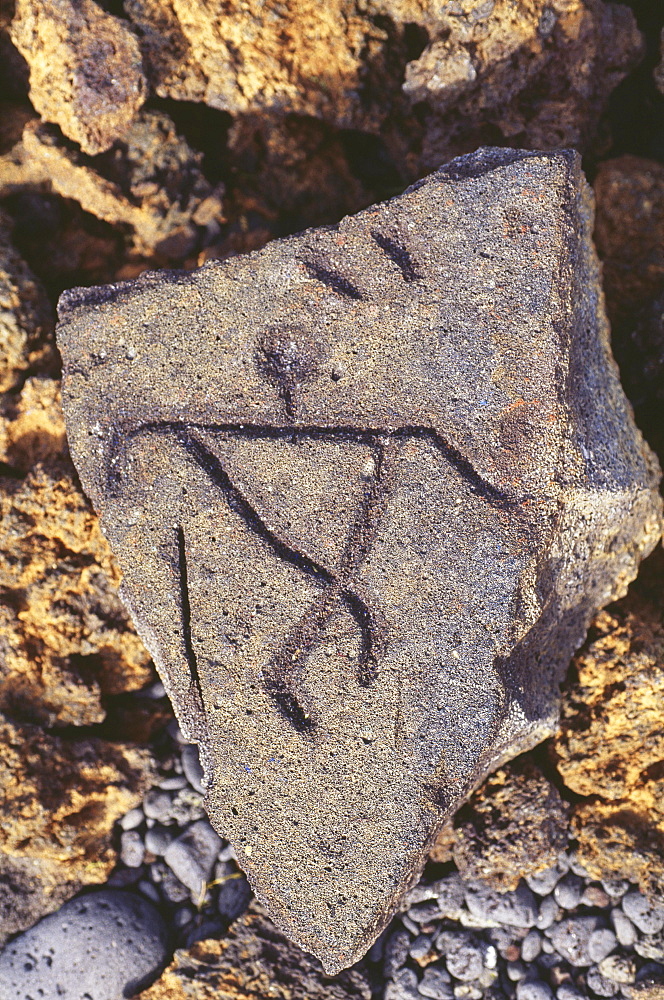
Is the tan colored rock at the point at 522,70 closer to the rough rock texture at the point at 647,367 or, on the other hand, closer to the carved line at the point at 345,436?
the rough rock texture at the point at 647,367

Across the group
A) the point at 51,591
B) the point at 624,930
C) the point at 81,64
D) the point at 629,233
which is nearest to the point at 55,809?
the point at 51,591

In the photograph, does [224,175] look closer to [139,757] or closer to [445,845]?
[139,757]

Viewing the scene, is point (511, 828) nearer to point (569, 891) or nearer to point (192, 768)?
point (569, 891)

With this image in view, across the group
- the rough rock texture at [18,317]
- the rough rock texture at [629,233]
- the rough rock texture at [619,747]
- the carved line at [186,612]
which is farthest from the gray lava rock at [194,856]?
the rough rock texture at [629,233]

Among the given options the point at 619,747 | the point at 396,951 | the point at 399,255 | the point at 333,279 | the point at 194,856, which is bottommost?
the point at 194,856

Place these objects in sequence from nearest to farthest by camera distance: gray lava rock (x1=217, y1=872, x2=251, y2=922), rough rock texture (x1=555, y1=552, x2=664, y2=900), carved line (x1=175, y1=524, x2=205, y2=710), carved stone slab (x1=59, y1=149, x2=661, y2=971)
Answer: carved stone slab (x1=59, y1=149, x2=661, y2=971)
carved line (x1=175, y1=524, x2=205, y2=710)
rough rock texture (x1=555, y1=552, x2=664, y2=900)
gray lava rock (x1=217, y1=872, x2=251, y2=922)

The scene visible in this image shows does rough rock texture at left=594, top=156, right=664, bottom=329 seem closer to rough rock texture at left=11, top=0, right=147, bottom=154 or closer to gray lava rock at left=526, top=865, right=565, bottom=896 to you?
rough rock texture at left=11, top=0, right=147, bottom=154

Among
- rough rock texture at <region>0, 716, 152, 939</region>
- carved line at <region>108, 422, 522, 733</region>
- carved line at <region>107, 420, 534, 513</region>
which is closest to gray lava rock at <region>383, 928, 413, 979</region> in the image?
rough rock texture at <region>0, 716, 152, 939</region>
